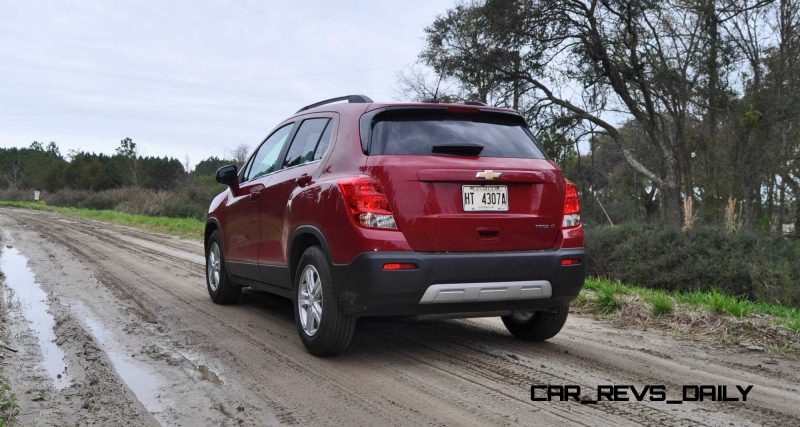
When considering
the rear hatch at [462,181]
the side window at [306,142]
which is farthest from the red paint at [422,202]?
the side window at [306,142]

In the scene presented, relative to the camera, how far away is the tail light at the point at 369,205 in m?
4.14

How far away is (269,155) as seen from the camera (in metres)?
6.22

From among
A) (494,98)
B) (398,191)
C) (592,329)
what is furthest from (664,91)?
(398,191)

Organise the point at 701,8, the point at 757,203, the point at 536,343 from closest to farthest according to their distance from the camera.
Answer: the point at 536,343
the point at 701,8
the point at 757,203

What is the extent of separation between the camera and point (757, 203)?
977 inches

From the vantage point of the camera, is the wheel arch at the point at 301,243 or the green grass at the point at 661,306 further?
the green grass at the point at 661,306

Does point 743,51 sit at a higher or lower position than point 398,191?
higher

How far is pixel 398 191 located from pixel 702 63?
20.2 meters

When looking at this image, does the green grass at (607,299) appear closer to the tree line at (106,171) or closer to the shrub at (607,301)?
the shrub at (607,301)

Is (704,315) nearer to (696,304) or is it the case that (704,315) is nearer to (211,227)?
(696,304)

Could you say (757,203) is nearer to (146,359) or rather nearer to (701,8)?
(701,8)

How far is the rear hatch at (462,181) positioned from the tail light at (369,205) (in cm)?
4

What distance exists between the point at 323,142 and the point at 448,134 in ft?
3.36

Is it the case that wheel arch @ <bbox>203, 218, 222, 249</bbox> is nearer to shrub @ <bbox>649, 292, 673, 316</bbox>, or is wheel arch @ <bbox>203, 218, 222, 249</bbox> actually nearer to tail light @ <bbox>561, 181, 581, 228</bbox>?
tail light @ <bbox>561, 181, 581, 228</bbox>
